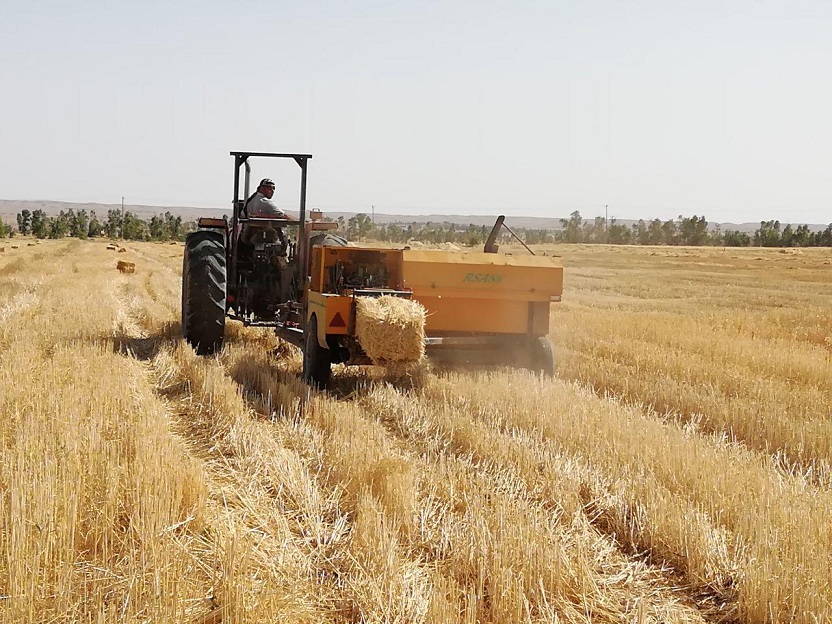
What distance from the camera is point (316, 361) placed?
7828mm

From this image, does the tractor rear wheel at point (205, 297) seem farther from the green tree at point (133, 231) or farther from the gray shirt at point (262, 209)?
the green tree at point (133, 231)

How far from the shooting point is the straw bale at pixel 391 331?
7137 millimetres

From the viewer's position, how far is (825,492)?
4875 millimetres

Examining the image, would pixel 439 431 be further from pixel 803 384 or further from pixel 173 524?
pixel 803 384

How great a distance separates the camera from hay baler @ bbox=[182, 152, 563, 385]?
308 inches

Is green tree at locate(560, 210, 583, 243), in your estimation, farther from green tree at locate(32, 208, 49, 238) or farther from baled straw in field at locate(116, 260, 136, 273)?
baled straw in field at locate(116, 260, 136, 273)

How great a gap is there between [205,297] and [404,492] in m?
5.11

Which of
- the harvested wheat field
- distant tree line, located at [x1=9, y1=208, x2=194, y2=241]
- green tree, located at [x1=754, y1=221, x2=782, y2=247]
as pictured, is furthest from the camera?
green tree, located at [x1=754, y1=221, x2=782, y2=247]

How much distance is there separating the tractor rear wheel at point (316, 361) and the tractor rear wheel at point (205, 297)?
1.57 metres

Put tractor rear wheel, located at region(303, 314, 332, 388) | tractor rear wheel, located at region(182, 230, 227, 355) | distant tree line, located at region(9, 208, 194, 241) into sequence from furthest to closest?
distant tree line, located at region(9, 208, 194, 241), tractor rear wheel, located at region(182, 230, 227, 355), tractor rear wheel, located at region(303, 314, 332, 388)

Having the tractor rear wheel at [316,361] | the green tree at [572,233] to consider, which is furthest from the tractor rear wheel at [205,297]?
the green tree at [572,233]

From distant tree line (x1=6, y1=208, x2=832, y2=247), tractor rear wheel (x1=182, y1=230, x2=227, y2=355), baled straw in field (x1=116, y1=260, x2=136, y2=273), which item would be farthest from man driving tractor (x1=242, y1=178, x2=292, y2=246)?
distant tree line (x1=6, y1=208, x2=832, y2=247)

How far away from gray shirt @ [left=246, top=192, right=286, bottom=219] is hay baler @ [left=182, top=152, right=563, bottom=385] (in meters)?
0.44

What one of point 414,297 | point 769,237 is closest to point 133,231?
point 769,237
